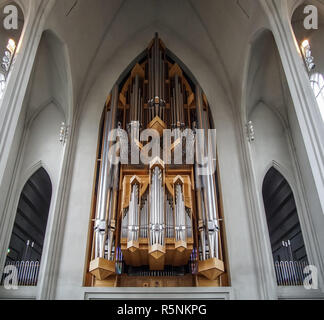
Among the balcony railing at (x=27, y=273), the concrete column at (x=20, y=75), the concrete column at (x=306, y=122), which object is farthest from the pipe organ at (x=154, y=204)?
the concrete column at (x=20, y=75)

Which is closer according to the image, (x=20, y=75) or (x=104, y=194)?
(x=20, y=75)

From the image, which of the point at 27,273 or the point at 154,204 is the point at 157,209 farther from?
the point at 27,273

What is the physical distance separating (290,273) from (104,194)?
16.1 feet

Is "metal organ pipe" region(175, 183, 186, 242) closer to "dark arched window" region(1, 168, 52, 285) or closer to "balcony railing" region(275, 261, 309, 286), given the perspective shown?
"balcony railing" region(275, 261, 309, 286)

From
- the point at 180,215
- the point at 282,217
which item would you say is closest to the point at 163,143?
the point at 180,215

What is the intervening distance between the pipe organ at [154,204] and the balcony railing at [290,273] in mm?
1429

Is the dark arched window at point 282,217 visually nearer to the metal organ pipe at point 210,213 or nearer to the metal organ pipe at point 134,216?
the metal organ pipe at point 210,213

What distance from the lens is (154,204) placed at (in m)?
7.87

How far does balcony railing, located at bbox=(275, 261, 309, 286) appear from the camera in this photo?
7.91m

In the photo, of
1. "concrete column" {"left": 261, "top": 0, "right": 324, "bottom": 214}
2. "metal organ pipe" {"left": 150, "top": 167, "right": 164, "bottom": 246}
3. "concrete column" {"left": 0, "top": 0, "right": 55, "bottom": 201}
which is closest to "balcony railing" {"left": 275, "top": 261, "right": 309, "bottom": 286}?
"metal organ pipe" {"left": 150, "top": 167, "right": 164, "bottom": 246}

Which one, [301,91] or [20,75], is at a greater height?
[20,75]

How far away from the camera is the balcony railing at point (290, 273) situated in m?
7.91

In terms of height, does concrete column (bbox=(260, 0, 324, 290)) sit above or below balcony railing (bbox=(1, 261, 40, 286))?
above

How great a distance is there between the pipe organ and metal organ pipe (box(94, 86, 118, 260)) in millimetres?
22
